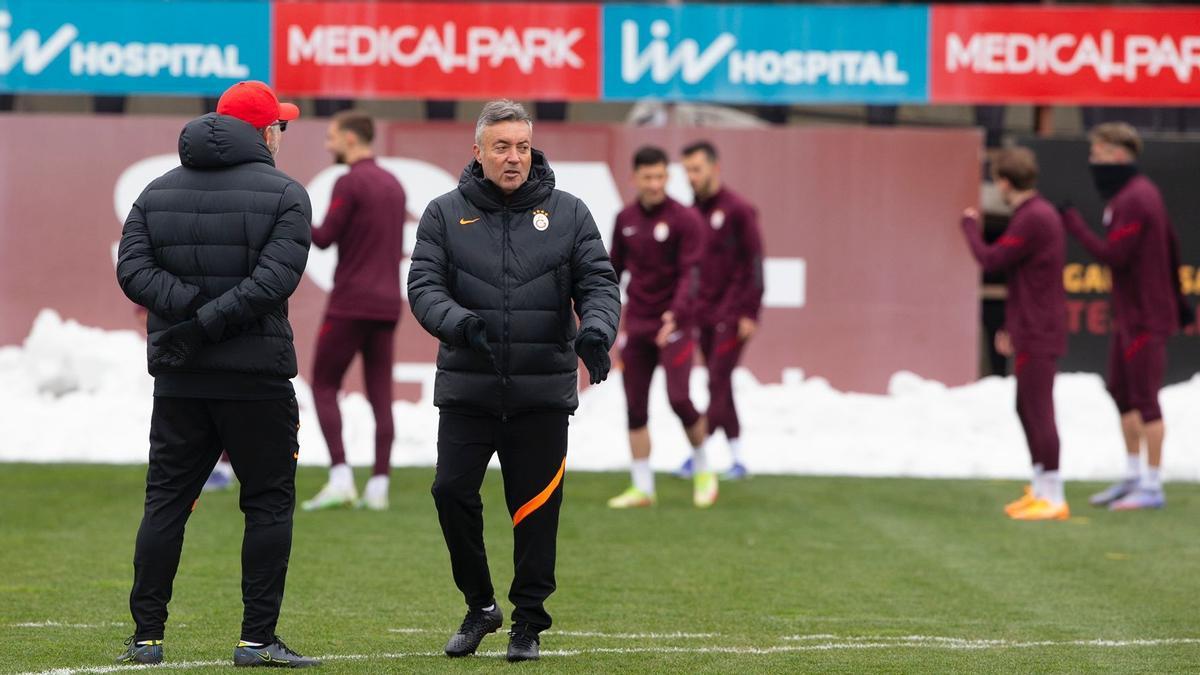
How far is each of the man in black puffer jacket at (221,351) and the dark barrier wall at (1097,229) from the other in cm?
1050

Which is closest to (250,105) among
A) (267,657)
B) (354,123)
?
(267,657)

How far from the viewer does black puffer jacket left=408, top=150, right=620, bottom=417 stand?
5926mm

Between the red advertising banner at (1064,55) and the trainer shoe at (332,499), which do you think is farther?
the red advertising banner at (1064,55)

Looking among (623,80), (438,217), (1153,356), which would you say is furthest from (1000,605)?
(623,80)

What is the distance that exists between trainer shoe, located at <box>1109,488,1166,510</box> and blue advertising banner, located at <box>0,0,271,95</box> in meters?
7.45

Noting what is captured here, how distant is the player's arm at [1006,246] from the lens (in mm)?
10406

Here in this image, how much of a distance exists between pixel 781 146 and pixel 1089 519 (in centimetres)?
581

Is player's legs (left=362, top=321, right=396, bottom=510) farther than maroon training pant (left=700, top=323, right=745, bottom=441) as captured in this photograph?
No

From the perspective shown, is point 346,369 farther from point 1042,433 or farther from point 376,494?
point 1042,433

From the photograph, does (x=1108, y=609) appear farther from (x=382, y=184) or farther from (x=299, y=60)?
(x=299, y=60)

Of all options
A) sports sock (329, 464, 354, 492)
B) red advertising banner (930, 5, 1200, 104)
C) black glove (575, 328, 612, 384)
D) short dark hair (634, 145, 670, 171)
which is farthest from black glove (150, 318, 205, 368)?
red advertising banner (930, 5, 1200, 104)

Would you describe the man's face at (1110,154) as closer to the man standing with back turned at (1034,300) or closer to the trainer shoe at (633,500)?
the man standing with back turned at (1034,300)

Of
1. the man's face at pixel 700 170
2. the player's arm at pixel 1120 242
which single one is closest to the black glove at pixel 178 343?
the man's face at pixel 700 170

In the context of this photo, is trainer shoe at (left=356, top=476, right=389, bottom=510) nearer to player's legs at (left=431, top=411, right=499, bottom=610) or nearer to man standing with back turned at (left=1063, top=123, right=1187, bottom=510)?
man standing with back turned at (left=1063, top=123, right=1187, bottom=510)
